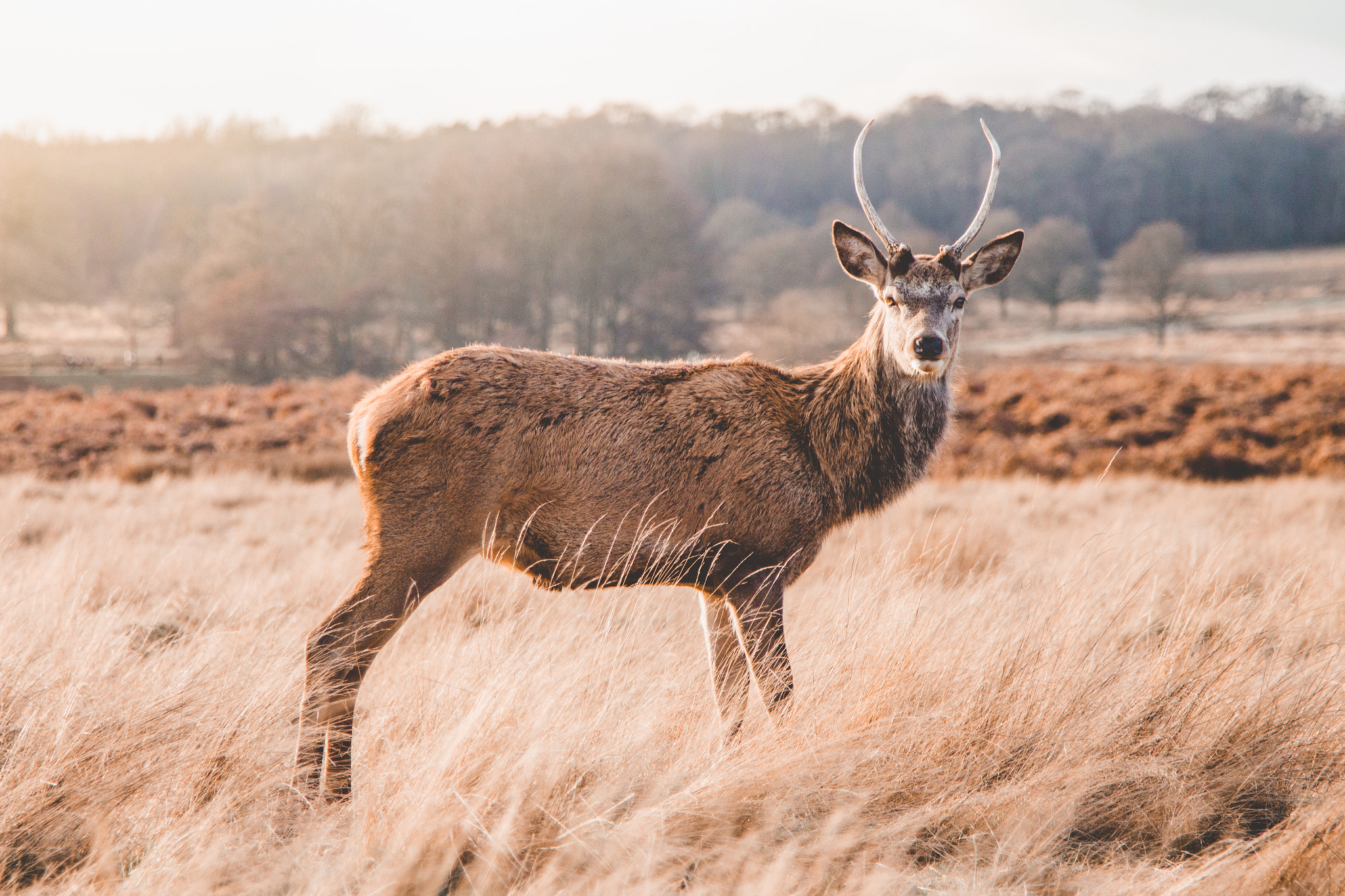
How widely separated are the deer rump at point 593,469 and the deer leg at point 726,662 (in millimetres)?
176

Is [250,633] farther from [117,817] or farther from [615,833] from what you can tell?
[615,833]

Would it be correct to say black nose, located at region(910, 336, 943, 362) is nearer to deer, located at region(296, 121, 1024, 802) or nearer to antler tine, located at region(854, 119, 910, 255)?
deer, located at region(296, 121, 1024, 802)

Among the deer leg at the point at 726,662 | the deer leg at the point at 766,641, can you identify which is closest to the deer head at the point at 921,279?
the deer leg at the point at 766,641

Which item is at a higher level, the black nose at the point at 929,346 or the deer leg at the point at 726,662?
the black nose at the point at 929,346

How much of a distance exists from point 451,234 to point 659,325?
11044mm

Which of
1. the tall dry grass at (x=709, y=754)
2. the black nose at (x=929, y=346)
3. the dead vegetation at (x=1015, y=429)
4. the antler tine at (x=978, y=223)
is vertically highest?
the antler tine at (x=978, y=223)

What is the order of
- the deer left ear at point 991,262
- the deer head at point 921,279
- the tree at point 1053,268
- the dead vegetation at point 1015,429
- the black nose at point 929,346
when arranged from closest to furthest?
the black nose at point 929,346 → the deer head at point 921,279 → the deer left ear at point 991,262 → the dead vegetation at point 1015,429 → the tree at point 1053,268

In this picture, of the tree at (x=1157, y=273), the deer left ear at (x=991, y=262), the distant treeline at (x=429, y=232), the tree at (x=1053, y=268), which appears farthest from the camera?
the tree at (x=1053, y=268)

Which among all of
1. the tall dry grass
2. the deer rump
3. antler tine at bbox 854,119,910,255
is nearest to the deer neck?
the deer rump

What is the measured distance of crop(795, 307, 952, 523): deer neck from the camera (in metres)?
4.22

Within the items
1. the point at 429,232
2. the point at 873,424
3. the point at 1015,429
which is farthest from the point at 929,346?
the point at 429,232

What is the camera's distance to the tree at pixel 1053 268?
5931cm

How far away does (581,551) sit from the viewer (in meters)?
3.64

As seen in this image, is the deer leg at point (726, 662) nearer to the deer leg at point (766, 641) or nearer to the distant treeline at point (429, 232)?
the deer leg at point (766, 641)
